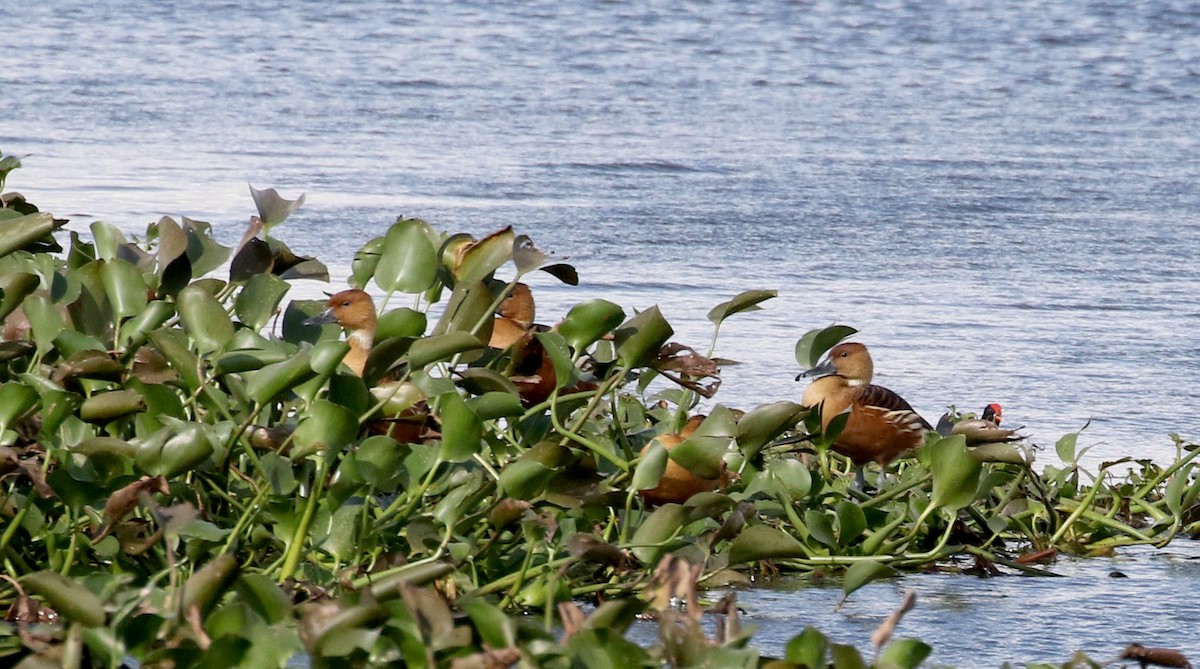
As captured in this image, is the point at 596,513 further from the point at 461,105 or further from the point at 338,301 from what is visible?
the point at 461,105

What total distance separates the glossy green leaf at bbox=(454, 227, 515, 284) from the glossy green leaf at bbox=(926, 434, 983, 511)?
2.98ft

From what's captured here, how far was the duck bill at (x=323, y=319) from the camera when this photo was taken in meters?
3.69

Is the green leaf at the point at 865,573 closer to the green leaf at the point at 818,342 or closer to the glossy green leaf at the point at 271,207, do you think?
the green leaf at the point at 818,342

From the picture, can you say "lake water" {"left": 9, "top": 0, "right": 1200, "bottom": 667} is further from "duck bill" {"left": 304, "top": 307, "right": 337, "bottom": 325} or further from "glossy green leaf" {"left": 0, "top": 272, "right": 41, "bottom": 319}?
"glossy green leaf" {"left": 0, "top": 272, "right": 41, "bottom": 319}

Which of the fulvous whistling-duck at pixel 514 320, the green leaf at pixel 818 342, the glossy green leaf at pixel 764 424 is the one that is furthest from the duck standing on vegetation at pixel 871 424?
the fulvous whistling-duck at pixel 514 320

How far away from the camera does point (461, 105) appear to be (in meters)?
11.2

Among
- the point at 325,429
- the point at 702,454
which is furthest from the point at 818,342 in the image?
the point at 325,429

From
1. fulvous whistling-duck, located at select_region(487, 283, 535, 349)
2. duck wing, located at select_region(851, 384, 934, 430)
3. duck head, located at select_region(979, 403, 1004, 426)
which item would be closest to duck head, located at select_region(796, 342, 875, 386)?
duck wing, located at select_region(851, 384, 934, 430)

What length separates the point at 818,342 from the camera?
150 inches

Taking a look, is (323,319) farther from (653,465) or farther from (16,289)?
(653,465)

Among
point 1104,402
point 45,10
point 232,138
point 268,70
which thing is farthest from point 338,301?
point 45,10

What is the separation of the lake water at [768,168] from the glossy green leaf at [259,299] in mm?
1064

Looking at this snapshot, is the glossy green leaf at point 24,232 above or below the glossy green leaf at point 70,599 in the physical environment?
above

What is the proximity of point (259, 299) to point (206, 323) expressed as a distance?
266mm
